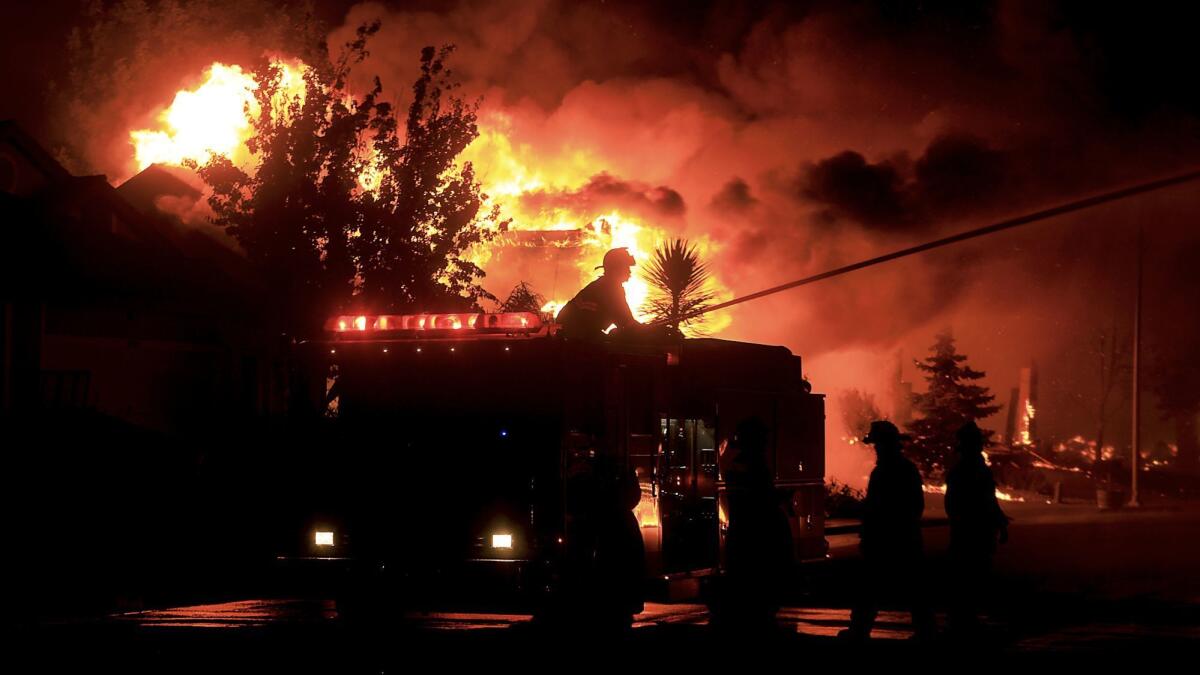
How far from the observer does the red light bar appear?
33.6ft

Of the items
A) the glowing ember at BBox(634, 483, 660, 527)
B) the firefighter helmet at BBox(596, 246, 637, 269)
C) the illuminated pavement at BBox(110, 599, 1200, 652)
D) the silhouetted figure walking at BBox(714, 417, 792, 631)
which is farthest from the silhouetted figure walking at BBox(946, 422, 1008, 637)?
the firefighter helmet at BBox(596, 246, 637, 269)

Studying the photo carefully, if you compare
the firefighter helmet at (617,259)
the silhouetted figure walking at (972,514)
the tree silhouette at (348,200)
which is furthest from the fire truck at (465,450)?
the tree silhouette at (348,200)

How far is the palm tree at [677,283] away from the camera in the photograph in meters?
27.8

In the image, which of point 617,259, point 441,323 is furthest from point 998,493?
point 441,323

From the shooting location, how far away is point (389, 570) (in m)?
10.4

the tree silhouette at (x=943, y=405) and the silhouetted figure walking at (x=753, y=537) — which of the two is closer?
the silhouetted figure walking at (x=753, y=537)

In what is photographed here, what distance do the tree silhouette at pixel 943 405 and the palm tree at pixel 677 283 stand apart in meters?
22.8

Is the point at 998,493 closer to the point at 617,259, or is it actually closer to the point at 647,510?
the point at 617,259

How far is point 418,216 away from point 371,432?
567 inches

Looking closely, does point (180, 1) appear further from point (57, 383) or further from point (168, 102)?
point (57, 383)

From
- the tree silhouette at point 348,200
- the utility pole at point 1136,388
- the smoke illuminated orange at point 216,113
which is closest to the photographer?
the tree silhouette at point 348,200

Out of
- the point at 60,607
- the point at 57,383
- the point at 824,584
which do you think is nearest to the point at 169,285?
the point at 57,383

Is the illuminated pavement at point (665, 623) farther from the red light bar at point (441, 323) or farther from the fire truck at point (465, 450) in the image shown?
the red light bar at point (441, 323)

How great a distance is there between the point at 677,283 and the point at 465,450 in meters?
18.0
